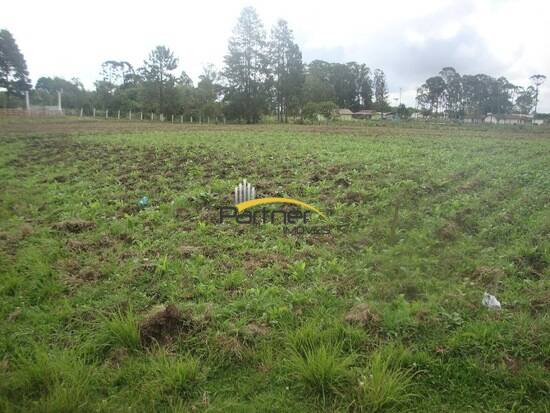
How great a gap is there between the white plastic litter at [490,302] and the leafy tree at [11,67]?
55363 mm

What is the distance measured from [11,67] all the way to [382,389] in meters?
60.0

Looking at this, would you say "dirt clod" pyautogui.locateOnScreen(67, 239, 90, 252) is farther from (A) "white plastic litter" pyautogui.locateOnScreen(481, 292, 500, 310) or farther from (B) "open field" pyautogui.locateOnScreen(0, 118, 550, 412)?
(A) "white plastic litter" pyautogui.locateOnScreen(481, 292, 500, 310)

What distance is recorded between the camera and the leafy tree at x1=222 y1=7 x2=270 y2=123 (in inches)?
1676

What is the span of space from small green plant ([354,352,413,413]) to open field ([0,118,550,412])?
2 centimetres

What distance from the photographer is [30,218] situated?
22.7 ft

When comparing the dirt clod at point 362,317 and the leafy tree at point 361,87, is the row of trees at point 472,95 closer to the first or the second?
the leafy tree at point 361,87

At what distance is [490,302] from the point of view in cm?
397

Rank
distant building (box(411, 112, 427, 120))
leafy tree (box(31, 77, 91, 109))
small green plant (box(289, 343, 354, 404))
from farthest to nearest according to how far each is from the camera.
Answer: distant building (box(411, 112, 427, 120)), leafy tree (box(31, 77, 91, 109)), small green plant (box(289, 343, 354, 404))

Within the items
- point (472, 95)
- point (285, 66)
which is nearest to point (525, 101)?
point (472, 95)

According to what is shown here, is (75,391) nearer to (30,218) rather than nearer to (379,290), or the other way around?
(379,290)

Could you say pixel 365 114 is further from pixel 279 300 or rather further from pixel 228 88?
pixel 279 300

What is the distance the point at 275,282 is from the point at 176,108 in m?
44.9

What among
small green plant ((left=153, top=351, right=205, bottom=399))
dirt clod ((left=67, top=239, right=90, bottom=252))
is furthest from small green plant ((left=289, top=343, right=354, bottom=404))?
dirt clod ((left=67, top=239, right=90, bottom=252))

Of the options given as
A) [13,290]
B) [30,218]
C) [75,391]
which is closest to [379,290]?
[75,391]
